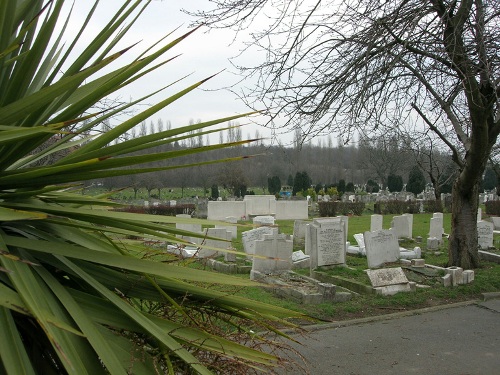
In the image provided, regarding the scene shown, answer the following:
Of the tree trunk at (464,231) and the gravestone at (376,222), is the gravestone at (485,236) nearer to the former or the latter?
the gravestone at (376,222)

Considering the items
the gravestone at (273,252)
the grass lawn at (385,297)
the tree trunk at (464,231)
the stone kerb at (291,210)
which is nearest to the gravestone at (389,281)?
the grass lawn at (385,297)

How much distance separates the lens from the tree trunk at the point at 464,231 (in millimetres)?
11148

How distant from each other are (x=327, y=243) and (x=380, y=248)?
1.38m

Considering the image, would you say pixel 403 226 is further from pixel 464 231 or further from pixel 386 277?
pixel 386 277

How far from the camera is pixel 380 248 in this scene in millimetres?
11352

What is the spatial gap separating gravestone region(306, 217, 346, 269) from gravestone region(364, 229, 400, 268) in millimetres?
597

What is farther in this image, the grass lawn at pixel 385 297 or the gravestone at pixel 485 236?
the gravestone at pixel 485 236

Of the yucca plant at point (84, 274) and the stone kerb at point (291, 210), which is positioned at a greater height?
the yucca plant at point (84, 274)

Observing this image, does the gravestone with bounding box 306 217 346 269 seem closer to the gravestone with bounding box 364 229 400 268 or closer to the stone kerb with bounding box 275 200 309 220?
the gravestone with bounding box 364 229 400 268

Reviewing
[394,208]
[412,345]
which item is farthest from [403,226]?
[394,208]

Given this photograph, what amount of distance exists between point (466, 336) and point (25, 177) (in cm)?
659

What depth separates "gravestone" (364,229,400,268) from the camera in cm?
1116

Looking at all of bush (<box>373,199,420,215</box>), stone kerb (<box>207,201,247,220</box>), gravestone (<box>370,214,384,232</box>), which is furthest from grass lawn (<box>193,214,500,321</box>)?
bush (<box>373,199,420,215</box>)

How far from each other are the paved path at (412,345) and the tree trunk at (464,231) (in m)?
3.32
